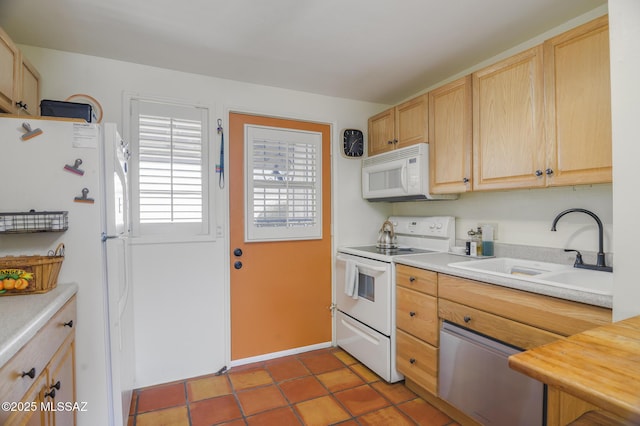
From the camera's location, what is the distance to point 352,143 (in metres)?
3.03

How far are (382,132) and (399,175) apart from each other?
1.80ft

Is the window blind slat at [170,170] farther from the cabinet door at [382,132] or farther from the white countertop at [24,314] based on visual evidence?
the cabinet door at [382,132]

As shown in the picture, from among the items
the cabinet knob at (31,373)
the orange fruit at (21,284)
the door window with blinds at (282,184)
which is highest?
the door window with blinds at (282,184)

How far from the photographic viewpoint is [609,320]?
120cm

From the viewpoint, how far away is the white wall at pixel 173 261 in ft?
7.00

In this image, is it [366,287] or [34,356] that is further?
[366,287]

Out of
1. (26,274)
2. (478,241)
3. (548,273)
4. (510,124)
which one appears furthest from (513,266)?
(26,274)

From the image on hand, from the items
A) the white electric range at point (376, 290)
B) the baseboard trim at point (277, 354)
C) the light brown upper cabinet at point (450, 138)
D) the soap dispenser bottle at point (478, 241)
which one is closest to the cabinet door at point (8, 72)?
the baseboard trim at point (277, 354)

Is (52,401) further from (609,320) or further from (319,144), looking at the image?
(319,144)

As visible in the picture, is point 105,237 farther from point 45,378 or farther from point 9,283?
point 45,378

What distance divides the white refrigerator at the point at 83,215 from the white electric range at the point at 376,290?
1.62m

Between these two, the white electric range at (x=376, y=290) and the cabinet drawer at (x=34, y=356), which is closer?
the cabinet drawer at (x=34, y=356)

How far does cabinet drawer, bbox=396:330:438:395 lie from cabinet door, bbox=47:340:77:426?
1844mm

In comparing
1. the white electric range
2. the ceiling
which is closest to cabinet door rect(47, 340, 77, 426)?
the ceiling
